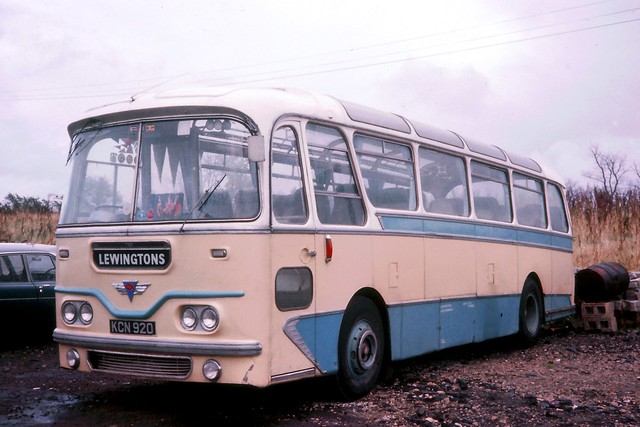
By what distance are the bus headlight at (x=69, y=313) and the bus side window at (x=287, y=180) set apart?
2040 mm

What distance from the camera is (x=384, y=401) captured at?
779cm

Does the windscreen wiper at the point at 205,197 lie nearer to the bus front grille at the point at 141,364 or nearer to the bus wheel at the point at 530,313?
the bus front grille at the point at 141,364

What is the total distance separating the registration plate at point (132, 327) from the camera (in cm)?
677

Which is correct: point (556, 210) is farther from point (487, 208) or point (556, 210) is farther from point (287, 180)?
point (287, 180)

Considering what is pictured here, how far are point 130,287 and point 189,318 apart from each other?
63 cm

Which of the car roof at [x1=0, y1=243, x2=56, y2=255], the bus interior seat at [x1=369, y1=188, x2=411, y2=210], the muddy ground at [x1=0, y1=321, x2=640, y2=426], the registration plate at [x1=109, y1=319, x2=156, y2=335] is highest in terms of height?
the bus interior seat at [x1=369, y1=188, x2=411, y2=210]

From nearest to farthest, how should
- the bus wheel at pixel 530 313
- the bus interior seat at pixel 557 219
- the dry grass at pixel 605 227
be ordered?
1. the bus wheel at pixel 530 313
2. the bus interior seat at pixel 557 219
3. the dry grass at pixel 605 227

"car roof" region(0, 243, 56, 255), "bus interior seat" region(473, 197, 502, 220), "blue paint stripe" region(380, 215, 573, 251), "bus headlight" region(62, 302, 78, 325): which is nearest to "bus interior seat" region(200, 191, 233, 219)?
"bus headlight" region(62, 302, 78, 325)

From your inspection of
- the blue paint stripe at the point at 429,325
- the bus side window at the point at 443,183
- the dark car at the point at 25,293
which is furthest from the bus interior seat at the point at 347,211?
the dark car at the point at 25,293

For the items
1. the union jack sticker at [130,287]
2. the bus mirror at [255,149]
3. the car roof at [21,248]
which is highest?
the bus mirror at [255,149]

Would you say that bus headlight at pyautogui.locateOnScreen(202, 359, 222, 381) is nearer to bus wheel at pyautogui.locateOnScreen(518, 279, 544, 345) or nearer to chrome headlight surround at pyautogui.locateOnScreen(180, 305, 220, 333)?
chrome headlight surround at pyautogui.locateOnScreen(180, 305, 220, 333)

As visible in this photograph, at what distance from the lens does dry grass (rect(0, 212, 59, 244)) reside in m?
25.3

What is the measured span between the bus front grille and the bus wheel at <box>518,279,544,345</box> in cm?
672

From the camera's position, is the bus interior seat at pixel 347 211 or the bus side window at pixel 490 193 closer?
the bus interior seat at pixel 347 211
